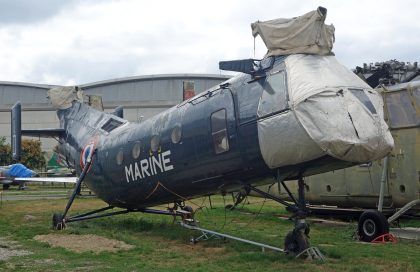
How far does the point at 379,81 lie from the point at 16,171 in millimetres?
34801

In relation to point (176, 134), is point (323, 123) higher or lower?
lower

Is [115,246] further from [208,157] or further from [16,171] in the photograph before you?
[16,171]

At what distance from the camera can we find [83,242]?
11258mm

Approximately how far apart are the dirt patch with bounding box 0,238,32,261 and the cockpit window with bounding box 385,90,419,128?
347 inches

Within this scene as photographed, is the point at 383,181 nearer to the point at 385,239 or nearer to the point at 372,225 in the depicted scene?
the point at 372,225

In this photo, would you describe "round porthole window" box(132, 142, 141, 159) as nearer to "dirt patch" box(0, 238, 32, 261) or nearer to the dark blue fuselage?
the dark blue fuselage

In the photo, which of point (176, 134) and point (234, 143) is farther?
point (176, 134)

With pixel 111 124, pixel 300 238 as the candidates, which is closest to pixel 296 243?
pixel 300 238

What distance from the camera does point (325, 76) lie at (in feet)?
26.4

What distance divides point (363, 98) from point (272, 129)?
1.47 metres

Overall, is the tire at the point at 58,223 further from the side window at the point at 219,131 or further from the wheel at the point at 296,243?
the wheel at the point at 296,243

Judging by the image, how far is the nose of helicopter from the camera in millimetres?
7270

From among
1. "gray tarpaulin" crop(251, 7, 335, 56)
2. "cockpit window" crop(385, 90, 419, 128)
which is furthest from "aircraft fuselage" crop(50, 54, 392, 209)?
"cockpit window" crop(385, 90, 419, 128)

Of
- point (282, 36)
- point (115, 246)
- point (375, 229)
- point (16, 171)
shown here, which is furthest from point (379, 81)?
point (16, 171)
